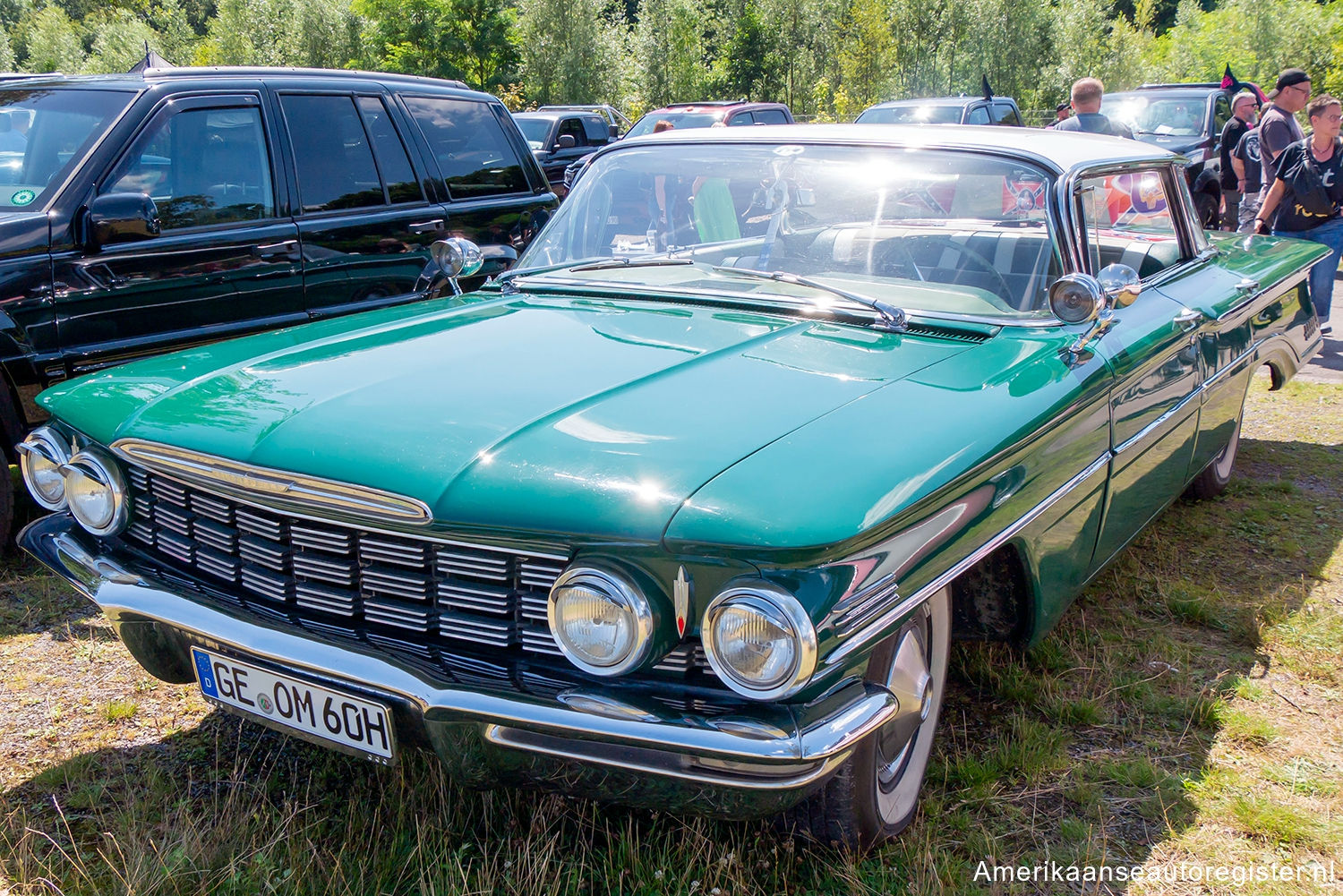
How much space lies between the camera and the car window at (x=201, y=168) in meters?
4.26

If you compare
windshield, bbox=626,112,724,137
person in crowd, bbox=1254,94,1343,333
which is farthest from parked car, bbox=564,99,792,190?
person in crowd, bbox=1254,94,1343,333

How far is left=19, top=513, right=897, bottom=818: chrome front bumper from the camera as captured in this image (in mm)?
1830

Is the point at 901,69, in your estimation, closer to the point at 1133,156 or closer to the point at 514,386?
the point at 1133,156

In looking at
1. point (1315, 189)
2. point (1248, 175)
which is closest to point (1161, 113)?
point (1248, 175)

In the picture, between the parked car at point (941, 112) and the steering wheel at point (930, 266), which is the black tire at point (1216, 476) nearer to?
the steering wheel at point (930, 266)

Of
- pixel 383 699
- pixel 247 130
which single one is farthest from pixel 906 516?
pixel 247 130

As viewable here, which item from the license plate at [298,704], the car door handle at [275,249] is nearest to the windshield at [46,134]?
the car door handle at [275,249]

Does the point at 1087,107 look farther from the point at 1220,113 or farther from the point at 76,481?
the point at 76,481

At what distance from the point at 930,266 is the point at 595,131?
41.9ft

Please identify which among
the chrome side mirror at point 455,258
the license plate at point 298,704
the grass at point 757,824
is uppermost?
the chrome side mirror at point 455,258

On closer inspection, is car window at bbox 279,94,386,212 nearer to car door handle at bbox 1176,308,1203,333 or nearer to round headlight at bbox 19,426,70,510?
round headlight at bbox 19,426,70,510

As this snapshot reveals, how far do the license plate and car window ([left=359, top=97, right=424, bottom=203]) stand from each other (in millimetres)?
3231

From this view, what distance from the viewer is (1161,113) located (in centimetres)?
1248

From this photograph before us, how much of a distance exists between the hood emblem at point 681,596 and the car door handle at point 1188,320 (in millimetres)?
2266
